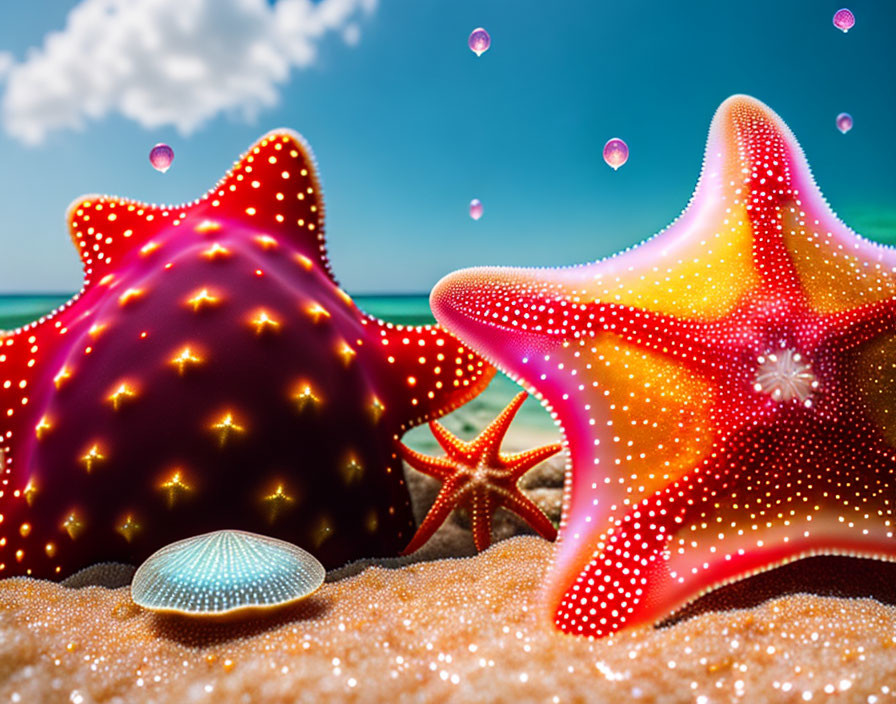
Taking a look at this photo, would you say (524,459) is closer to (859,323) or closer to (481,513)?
(481,513)

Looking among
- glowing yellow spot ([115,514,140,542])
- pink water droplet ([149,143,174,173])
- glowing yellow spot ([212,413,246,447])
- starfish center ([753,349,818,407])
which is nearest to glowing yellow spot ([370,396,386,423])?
glowing yellow spot ([212,413,246,447])

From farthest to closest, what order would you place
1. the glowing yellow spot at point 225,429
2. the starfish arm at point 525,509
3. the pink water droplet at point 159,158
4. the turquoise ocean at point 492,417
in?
the turquoise ocean at point 492,417, the pink water droplet at point 159,158, the starfish arm at point 525,509, the glowing yellow spot at point 225,429

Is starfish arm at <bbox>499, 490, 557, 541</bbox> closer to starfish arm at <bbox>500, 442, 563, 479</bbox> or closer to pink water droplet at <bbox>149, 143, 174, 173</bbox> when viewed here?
starfish arm at <bbox>500, 442, 563, 479</bbox>

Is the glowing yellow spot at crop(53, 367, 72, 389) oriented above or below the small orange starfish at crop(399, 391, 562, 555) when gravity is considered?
above

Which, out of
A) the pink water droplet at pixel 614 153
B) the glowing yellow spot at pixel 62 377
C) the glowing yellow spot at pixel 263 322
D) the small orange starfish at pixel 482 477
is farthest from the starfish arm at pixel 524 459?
the pink water droplet at pixel 614 153

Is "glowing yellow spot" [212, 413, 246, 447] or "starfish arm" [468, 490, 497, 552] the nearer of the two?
"glowing yellow spot" [212, 413, 246, 447]

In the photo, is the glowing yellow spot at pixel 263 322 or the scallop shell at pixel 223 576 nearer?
the scallop shell at pixel 223 576

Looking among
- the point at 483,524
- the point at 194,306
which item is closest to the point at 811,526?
the point at 483,524

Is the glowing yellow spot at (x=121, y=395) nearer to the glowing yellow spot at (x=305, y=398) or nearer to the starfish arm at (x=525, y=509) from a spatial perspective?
the glowing yellow spot at (x=305, y=398)
